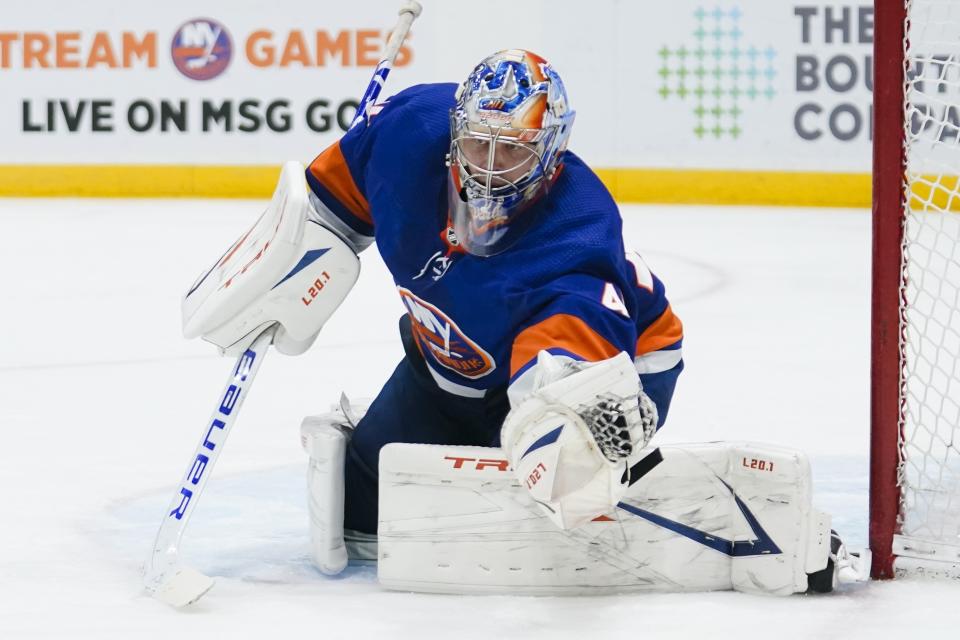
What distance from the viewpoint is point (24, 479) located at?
9.18 ft

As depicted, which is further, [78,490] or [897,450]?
[78,490]

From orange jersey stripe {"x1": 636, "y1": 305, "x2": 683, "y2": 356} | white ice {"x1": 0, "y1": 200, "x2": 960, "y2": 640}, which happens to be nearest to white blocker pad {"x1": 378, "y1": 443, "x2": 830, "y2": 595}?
white ice {"x1": 0, "y1": 200, "x2": 960, "y2": 640}

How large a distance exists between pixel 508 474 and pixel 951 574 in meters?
0.68

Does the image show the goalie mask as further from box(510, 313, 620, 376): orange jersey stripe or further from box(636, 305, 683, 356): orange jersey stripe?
box(636, 305, 683, 356): orange jersey stripe

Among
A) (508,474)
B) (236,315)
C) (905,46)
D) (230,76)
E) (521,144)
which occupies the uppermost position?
(230,76)

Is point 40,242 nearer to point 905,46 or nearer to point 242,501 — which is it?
point 242,501

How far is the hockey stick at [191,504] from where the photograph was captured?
207 cm

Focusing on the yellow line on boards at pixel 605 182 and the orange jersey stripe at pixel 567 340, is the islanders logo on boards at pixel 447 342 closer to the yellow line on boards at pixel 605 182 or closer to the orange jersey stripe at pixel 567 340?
the orange jersey stripe at pixel 567 340

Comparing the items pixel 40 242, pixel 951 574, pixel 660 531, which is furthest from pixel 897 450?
pixel 40 242

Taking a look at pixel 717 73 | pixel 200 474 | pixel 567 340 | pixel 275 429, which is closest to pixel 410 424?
pixel 200 474

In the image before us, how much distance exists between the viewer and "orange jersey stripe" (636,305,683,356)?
2.35 metres

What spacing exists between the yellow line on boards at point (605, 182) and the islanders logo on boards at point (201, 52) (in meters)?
0.55

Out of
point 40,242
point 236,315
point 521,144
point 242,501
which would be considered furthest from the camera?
point 40,242

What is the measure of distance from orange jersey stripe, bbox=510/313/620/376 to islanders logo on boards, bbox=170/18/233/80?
6976 millimetres
